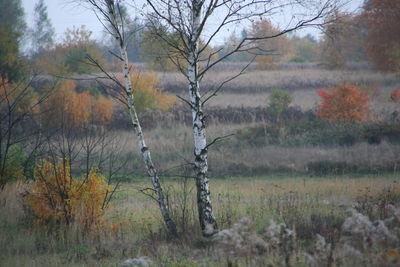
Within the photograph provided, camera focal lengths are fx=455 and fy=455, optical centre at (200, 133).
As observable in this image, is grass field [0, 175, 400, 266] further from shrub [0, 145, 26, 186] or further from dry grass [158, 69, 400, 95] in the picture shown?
dry grass [158, 69, 400, 95]

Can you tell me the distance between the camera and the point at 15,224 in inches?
373

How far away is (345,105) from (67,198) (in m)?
18.7

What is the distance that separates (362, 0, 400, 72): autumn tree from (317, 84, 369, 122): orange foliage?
892 cm

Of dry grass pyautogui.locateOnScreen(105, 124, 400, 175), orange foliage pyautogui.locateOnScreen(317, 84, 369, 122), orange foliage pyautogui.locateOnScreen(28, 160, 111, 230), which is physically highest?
orange foliage pyautogui.locateOnScreen(317, 84, 369, 122)

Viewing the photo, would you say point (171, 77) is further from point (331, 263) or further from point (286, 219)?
point (331, 263)

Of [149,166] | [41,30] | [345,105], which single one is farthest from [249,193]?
[41,30]

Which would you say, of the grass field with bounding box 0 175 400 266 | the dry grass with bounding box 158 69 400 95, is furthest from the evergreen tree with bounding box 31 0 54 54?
the grass field with bounding box 0 175 400 266

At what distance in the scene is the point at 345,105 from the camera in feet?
80.0

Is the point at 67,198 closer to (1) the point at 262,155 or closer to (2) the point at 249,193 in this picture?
(2) the point at 249,193

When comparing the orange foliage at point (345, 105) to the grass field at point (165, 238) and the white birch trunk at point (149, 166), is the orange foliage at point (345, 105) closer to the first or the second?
the grass field at point (165, 238)

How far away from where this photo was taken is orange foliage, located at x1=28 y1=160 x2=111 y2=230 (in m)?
9.04

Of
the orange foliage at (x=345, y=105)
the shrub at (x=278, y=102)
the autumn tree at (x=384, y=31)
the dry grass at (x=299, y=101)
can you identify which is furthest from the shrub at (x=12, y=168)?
the autumn tree at (x=384, y=31)

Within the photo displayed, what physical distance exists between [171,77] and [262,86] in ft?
30.7

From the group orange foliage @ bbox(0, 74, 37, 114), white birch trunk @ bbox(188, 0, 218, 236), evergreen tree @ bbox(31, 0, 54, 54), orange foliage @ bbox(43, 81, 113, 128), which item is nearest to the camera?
white birch trunk @ bbox(188, 0, 218, 236)
